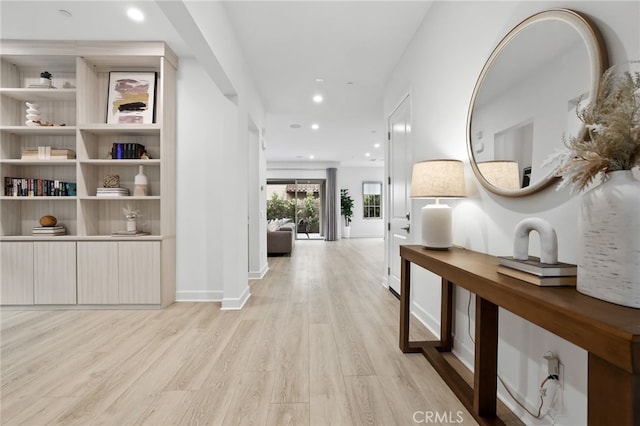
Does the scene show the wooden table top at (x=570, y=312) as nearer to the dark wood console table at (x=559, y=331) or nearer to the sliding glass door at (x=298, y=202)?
the dark wood console table at (x=559, y=331)

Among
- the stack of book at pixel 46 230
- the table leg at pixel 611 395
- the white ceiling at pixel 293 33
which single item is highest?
the white ceiling at pixel 293 33

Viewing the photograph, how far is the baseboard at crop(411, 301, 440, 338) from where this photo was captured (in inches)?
100

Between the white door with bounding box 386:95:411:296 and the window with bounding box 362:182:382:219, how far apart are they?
7.66 meters

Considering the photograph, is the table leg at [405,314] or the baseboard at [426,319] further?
the baseboard at [426,319]

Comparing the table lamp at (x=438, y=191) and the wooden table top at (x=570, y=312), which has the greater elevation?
the table lamp at (x=438, y=191)

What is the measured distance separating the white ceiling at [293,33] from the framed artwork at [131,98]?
0.39 metres

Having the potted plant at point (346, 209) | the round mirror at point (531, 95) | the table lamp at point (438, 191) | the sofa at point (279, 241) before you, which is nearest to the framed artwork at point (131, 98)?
the table lamp at point (438, 191)

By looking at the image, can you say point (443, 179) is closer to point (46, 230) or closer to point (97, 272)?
point (97, 272)

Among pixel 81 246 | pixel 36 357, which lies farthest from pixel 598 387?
pixel 81 246

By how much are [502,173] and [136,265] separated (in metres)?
3.40

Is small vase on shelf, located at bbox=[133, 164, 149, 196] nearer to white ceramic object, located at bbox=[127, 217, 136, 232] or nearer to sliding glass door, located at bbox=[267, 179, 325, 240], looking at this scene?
white ceramic object, located at bbox=[127, 217, 136, 232]

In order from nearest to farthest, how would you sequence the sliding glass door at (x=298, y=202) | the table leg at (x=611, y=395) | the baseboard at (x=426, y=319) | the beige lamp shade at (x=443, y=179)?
the table leg at (x=611, y=395)
the beige lamp shade at (x=443, y=179)
the baseboard at (x=426, y=319)
the sliding glass door at (x=298, y=202)

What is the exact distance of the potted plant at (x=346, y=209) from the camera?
11.3m

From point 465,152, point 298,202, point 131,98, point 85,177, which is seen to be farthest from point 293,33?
point 298,202
